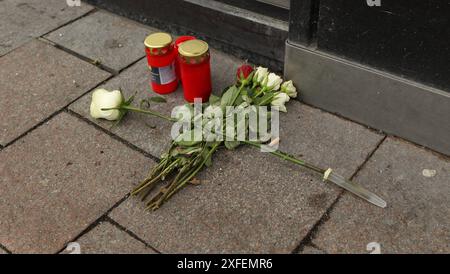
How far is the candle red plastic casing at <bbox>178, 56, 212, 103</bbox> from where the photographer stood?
305 centimetres

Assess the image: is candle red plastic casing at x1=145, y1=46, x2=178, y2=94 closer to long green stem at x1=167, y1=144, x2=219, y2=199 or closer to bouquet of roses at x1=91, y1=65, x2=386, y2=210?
bouquet of roses at x1=91, y1=65, x2=386, y2=210

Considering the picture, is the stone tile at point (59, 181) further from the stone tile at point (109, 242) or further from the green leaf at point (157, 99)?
the green leaf at point (157, 99)

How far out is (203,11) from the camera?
3609 mm

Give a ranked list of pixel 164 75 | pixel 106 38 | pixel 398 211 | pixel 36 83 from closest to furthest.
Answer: pixel 398 211
pixel 164 75
pixel 36 83
pixel 106 38

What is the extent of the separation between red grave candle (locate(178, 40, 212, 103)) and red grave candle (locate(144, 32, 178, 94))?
0.10m

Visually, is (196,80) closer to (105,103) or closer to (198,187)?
(105,103)

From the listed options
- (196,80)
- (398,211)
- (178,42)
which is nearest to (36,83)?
(178,42)

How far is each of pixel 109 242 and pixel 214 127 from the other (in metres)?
0.87

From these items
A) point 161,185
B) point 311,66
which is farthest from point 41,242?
point 311,66

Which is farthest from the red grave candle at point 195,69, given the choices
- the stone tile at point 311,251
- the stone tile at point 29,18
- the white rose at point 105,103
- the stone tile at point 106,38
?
the stone tile at point 29,18

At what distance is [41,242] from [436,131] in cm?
215

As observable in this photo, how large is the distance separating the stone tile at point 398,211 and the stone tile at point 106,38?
188 cm

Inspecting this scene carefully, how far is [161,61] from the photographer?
10.3ft
